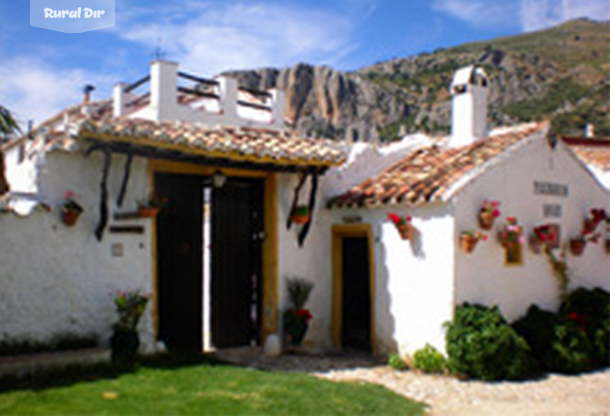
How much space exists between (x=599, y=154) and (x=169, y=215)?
12.4 meters

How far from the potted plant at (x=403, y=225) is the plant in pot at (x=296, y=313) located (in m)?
2.14

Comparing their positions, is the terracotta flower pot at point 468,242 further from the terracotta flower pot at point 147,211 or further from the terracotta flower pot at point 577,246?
the terracotta flower pot at point 147,211

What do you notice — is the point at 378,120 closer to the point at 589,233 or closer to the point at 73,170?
the point at 589,233

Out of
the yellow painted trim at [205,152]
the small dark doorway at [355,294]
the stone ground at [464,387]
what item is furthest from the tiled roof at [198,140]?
the stone ground at [464,387]

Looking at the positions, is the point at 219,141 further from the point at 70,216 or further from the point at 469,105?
the point at 469,105

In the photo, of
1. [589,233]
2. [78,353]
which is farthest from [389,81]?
[78,353]

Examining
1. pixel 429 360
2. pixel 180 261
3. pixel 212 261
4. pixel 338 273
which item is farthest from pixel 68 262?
pixel 429 360

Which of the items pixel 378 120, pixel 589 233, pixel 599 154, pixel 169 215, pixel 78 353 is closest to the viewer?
pixel 78 353

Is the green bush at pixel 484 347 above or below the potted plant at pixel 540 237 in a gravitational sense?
below

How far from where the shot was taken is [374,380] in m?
8.85

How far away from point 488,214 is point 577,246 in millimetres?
2932

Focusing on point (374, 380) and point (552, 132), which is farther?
point (552, 132)

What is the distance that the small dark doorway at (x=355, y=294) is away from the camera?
37.7 ft

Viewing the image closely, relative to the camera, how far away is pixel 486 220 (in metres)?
9.50
